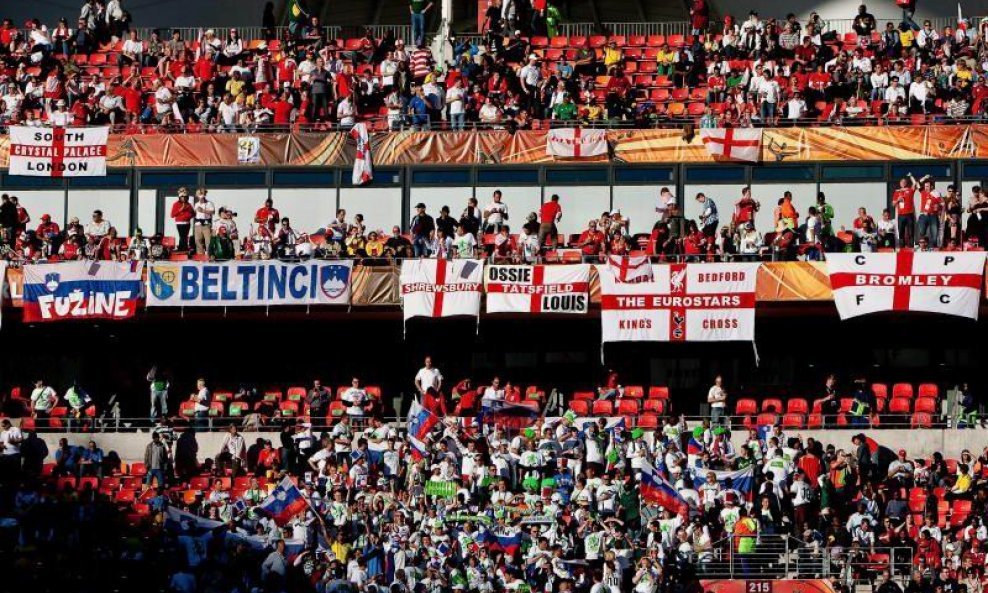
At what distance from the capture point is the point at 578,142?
4400cm

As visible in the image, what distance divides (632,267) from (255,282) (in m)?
6.83

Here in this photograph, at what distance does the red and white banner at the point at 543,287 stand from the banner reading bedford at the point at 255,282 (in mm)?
2887

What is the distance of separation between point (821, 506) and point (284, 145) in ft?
45.6

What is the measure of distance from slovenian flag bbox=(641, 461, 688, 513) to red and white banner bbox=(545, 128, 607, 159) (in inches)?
408

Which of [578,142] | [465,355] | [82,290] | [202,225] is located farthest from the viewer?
[465,355]

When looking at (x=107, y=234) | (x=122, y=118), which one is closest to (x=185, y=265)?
(x=107, y=234)

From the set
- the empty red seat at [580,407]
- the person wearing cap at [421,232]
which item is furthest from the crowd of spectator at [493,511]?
the person wearing cap at [421,232]

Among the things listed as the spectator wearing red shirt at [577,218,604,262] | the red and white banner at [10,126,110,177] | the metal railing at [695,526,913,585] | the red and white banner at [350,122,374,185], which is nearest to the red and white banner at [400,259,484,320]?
the spectator wearing red shirt at [577,218,604,262]

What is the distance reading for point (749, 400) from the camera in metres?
41.4

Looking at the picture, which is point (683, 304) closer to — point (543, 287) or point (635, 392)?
point (635, 392)

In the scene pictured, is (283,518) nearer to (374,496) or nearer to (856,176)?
(374,496)

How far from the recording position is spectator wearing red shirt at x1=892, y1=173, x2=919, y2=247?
135 feet

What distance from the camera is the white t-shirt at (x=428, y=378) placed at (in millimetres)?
40531

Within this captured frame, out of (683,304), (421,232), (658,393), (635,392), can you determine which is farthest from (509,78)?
(658,393)
